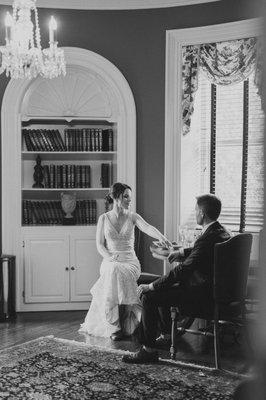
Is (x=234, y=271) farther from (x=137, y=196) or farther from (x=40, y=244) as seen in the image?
(x=40, y=244)

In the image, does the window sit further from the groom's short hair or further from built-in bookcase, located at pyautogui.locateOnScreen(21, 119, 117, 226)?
the groom's short hair

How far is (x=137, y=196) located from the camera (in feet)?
18.6

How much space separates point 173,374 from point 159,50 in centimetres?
341

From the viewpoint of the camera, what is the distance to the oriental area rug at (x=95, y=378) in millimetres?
3197

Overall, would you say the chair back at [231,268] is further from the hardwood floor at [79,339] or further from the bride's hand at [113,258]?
the bride's hand at [113,258]

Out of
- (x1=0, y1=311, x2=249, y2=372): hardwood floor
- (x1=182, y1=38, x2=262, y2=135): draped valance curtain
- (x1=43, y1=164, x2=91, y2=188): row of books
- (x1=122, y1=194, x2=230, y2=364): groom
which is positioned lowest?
(x1=0, y1=311, x2=249, y2=372): hardwood floor

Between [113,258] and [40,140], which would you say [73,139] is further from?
[113,258]

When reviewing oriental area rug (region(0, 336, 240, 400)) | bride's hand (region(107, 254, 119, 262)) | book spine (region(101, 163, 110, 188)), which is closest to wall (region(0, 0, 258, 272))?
book spine (region(101, 163, 110, 188))

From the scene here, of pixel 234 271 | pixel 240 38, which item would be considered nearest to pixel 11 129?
pixel 240 38

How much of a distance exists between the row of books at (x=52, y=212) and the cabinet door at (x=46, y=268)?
0.21 m

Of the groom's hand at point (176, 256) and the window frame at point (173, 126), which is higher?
the window frame at point (173, 126)

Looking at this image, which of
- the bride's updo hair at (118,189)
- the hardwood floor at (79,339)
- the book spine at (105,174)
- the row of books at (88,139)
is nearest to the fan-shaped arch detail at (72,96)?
the row of books at (88,139)

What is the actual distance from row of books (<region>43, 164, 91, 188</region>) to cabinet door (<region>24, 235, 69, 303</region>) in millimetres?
575

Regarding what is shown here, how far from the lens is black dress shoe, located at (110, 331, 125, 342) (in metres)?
4.48
